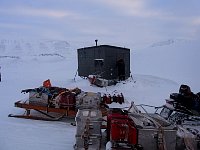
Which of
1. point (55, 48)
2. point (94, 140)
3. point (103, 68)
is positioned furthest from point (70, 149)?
point (55, 48)

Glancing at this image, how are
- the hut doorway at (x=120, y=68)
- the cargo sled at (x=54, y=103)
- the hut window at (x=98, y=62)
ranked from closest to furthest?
the cargo sled at (x=54, y=103) < the hut window at (x=98, y=62) < the hut doorway at (x=120, y=68)

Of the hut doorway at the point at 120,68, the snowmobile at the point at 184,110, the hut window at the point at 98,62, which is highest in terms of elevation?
the hut window at the point at 98,62

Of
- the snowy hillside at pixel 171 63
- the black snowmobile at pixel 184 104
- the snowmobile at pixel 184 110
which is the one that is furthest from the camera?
the snowy hillside at pixel 171 63

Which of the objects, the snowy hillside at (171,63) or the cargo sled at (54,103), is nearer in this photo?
the cargo sled at (54,103)

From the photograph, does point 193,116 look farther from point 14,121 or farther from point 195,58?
point 195,58

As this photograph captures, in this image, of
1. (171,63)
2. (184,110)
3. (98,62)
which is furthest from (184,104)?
(171,63)

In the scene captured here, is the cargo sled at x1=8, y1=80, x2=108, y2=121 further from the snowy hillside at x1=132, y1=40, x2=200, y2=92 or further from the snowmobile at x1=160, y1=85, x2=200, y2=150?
the snowy hillside at x1=132, y1=40, x2=200, y2=92

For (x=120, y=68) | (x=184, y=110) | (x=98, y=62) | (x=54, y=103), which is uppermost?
(x=98, y=62)

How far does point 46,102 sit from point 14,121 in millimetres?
1165

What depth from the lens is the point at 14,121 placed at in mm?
9617

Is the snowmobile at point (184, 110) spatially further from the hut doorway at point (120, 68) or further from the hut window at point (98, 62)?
the hut doorway at point (120, 68)

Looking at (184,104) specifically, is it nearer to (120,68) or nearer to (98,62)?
(98,62)

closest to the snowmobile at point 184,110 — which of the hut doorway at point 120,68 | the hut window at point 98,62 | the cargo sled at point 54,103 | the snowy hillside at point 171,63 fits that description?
the cargo sled at point 54,103

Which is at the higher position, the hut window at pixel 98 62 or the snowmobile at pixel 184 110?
the hut window at pixel 98 62
